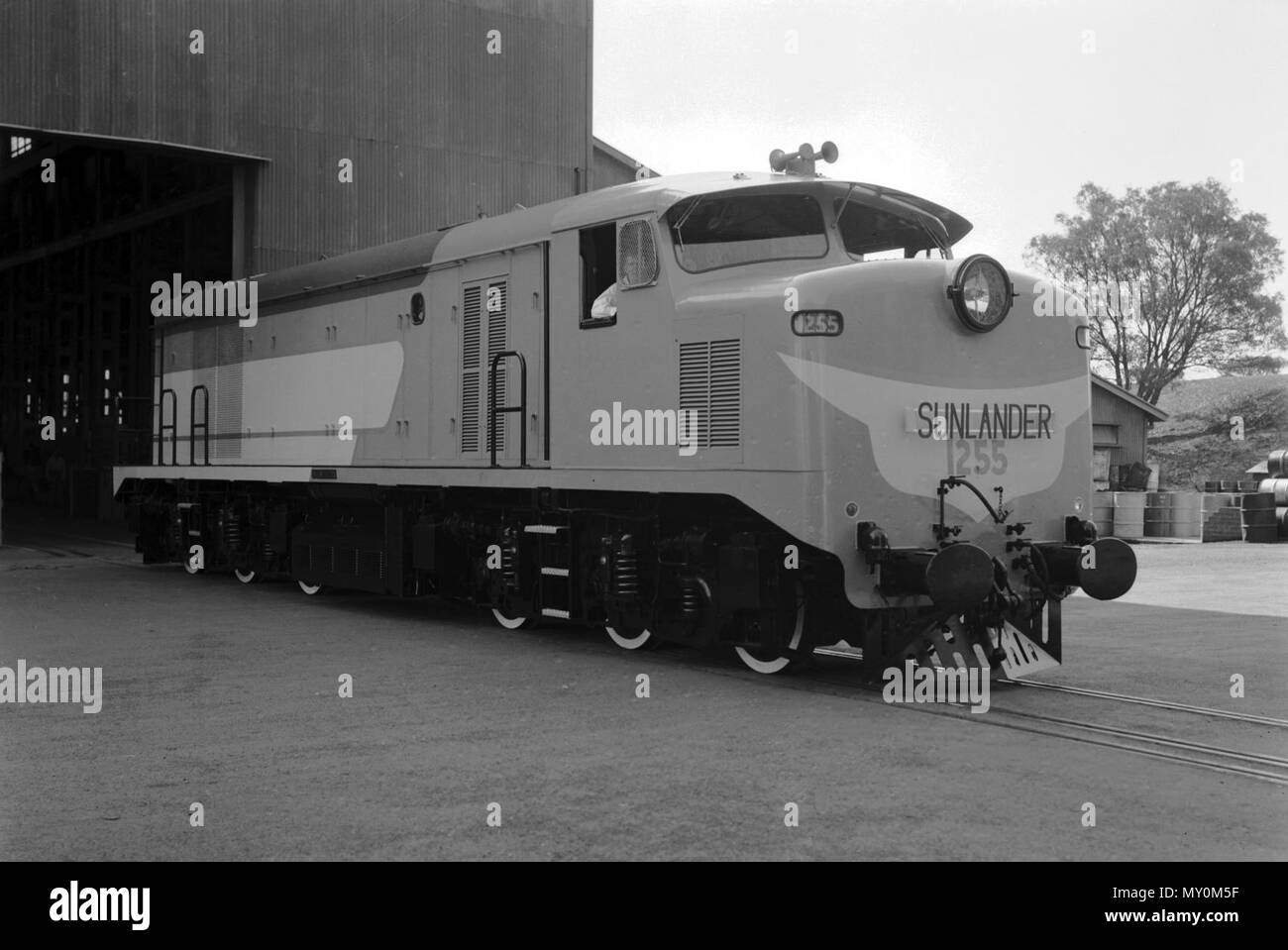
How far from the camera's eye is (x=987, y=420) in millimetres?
9016

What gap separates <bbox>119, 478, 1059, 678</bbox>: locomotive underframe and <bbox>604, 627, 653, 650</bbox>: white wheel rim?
7cm

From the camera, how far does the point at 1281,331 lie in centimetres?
5684

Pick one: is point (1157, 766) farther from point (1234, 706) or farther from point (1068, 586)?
point (1068, 586)

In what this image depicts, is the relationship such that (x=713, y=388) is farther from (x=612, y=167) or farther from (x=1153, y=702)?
(x=612, y=167)

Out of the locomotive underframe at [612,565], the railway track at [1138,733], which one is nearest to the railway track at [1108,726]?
the railway track at [1138,733]

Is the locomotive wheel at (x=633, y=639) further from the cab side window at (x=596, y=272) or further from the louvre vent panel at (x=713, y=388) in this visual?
the cab side window at (x=596, y=272)

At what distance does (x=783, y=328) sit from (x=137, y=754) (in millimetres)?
4552

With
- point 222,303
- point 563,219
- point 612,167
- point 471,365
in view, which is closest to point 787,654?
point 563,219

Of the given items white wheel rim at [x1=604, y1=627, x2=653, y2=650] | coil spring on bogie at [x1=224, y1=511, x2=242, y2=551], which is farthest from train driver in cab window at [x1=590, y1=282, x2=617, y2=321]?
coil spring on bogie at [x1=224, y1=511, x2=242, y2=551]

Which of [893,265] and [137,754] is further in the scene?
[893,265]

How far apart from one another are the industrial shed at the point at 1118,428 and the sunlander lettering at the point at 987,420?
1146 inches

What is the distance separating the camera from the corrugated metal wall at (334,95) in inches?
711

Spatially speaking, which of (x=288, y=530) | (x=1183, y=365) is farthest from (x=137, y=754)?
(x=1183, y=365)
